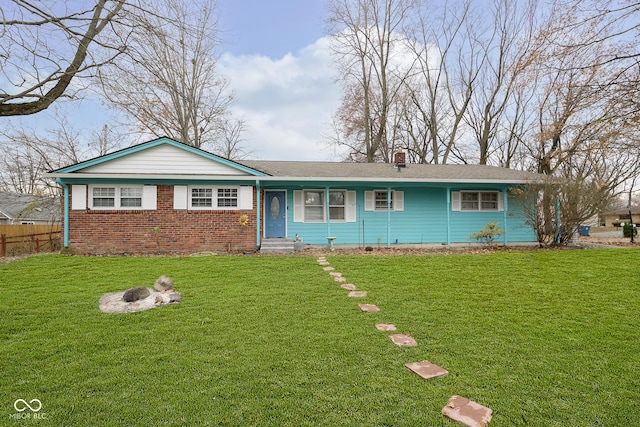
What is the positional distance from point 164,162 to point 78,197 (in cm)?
286

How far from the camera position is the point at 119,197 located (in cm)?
1094

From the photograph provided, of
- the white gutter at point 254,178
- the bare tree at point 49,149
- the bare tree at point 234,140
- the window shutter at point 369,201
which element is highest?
the bare tree at point 234,140

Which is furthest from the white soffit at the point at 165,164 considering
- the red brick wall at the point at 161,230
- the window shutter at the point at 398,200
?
the window shutter at the point at 398,200

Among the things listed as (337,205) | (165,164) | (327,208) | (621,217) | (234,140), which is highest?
(234,140)

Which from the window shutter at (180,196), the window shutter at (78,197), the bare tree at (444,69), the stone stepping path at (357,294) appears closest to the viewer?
the stone stepping path at (357,294)

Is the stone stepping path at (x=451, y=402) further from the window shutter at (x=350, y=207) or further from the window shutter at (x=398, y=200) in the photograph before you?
the window shutter at (x=398, y=200)

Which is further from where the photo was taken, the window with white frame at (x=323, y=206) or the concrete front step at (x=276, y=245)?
the window with white frame at (x=323, y=206)

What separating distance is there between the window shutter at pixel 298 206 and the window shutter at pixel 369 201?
97.2 inches

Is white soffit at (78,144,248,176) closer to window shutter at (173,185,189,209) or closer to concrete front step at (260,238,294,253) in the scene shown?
window shutter at (173,185,189,209)

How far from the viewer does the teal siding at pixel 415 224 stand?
12.7 meters

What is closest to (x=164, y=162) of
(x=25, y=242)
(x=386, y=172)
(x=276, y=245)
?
(x=276, y=245)

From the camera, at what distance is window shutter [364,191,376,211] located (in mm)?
12922

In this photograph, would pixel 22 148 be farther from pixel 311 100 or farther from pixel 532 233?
pixel 532 233

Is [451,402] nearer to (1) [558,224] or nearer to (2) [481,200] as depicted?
(1) [558,224]
